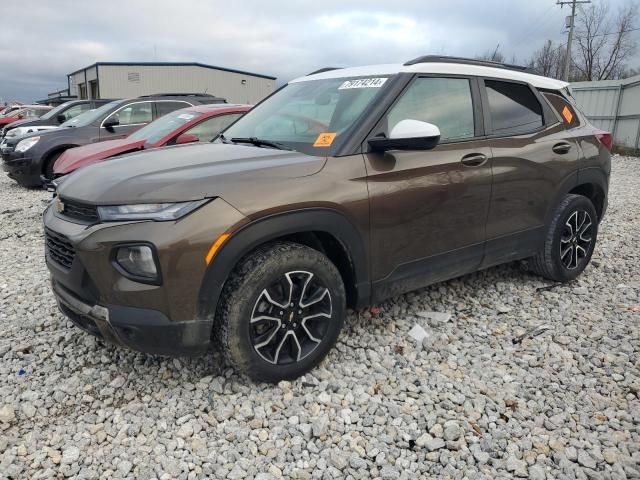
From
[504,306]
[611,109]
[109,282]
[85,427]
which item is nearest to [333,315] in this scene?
[109,282]

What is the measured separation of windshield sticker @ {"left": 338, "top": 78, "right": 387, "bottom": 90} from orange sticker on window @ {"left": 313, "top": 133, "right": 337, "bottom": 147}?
1.59 feet

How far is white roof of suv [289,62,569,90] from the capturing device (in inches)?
135

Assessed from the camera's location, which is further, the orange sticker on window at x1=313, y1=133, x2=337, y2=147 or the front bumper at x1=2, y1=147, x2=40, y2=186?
the front bumper at x1=2, y1=147, x2=40, y2=186

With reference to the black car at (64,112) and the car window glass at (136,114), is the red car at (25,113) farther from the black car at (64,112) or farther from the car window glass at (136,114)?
the car window glass at (136,114)

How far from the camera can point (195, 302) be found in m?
2.54

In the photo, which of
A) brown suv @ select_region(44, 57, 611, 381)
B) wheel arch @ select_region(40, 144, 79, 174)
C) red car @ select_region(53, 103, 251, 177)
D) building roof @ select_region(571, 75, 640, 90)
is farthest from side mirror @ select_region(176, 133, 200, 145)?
building roof @ select_region(571, 75, 640, 90)

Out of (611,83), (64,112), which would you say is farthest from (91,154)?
(611,83)

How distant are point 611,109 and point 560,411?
18.3m

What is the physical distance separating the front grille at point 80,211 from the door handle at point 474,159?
2.24m

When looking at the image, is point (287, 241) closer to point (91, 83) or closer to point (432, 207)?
point (432, 207)

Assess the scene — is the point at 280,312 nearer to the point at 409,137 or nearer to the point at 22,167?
the point at 409,137

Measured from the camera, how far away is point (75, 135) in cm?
956

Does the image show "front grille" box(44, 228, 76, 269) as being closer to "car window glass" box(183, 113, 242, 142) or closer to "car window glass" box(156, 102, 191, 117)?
"car window glass" box(183, 113, 242, 142)

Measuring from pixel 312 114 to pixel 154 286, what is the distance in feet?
5.24
